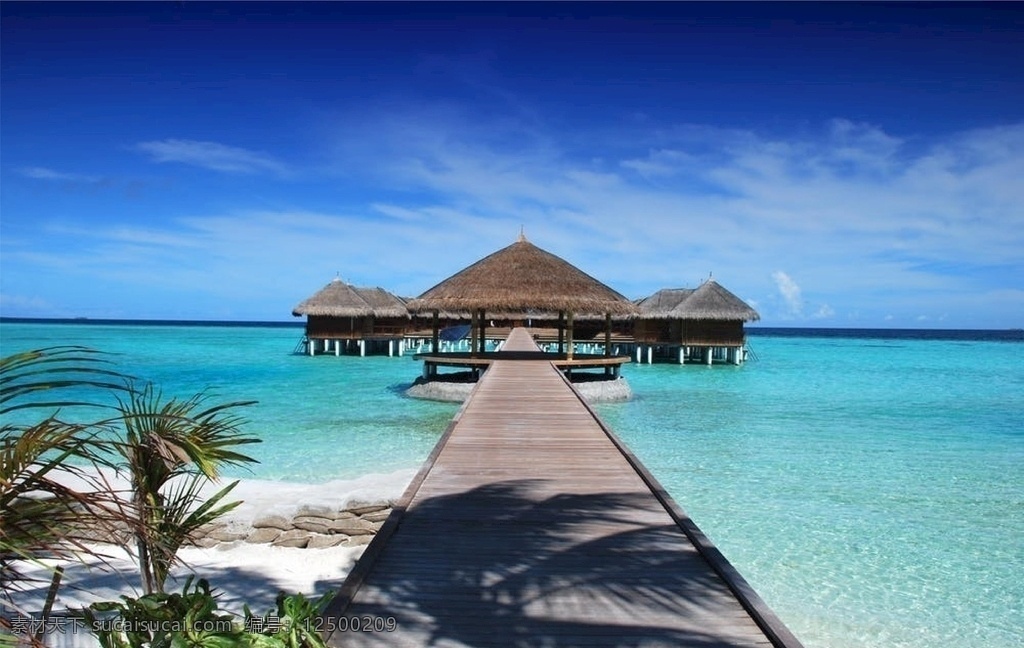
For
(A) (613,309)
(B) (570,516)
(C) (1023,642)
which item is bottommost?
(C) (1023,642)

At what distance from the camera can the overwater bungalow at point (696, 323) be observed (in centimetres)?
2686

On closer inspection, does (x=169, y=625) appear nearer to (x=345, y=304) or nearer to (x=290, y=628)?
(x=290, y=628)

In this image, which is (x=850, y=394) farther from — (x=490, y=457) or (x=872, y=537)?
(x=490, y=457)

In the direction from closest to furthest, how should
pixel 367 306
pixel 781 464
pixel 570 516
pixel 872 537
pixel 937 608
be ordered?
pixel 570 516 < pixel 937 608 < pixel 872 537 < pixel 781 464 < pixel 367 306

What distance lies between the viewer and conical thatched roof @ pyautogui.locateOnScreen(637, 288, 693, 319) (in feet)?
90.9

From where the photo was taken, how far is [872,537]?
6.29 metres

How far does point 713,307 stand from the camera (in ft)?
87.8

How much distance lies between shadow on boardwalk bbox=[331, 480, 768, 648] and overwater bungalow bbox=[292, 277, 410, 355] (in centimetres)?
2665

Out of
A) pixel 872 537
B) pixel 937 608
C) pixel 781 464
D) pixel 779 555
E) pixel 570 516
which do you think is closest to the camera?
pixel 570 516

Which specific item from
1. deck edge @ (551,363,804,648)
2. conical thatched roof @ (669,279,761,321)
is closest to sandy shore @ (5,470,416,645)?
deck edge @ (551,363,804,648)

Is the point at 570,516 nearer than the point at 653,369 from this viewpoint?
Yes

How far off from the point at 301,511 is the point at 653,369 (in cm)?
2031

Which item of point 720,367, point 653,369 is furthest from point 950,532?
point 720,367

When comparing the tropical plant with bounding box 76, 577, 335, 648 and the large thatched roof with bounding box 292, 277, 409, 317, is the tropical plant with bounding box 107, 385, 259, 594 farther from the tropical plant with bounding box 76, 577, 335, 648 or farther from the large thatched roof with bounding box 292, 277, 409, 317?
the large thatched roof with bounding box 292, 277, 409, 317
